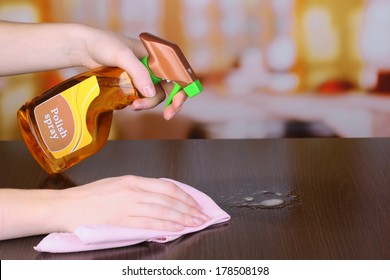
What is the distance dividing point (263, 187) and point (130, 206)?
0.26m

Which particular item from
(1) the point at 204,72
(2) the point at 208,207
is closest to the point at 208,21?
(1) the point at 204,72

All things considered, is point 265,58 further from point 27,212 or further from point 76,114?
point 27,212

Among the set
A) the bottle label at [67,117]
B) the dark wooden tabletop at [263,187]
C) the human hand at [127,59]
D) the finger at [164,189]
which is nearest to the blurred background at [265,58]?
the dark wooden tabletop at [263,187]

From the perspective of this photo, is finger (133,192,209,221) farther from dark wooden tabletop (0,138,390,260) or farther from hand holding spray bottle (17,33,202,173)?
hand holding spray bottle (17,33,202,173)

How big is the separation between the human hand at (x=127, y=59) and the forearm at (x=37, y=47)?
32mm

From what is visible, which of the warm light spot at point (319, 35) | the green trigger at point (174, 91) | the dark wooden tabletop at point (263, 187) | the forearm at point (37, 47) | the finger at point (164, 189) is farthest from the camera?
the warm light spot at point (319, 35)

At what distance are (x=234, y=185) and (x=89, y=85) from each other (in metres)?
0.29

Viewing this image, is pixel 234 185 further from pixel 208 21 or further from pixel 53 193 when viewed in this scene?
pixel 208 21

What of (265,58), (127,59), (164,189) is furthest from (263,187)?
(265,58)

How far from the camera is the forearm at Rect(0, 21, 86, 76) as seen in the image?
146cm

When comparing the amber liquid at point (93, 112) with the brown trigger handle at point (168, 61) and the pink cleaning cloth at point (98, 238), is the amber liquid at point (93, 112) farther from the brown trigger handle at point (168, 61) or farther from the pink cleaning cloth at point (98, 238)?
the pink cleaning cloth at point (98, 238)

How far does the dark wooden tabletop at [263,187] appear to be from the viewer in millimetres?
1049

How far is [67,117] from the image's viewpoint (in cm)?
133

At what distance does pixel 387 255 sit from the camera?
1.01 meters
